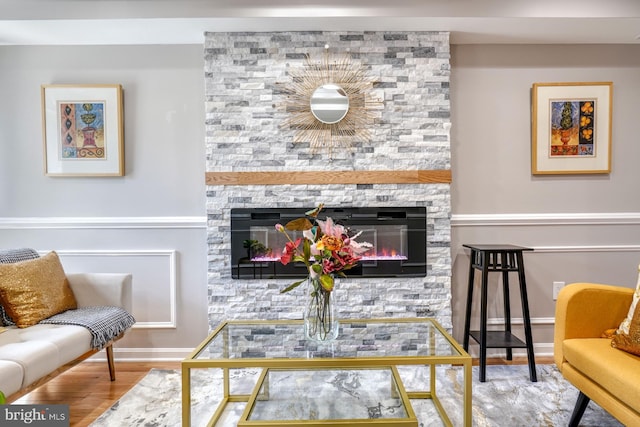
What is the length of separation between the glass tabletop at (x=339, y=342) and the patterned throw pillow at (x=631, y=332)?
2.30 ft

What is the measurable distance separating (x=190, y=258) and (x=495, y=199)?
2.29 metres

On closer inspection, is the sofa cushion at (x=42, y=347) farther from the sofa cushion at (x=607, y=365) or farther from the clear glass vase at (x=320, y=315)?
the sofa cushion at (x=607, y=365)

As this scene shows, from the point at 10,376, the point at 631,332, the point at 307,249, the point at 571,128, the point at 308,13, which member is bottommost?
the point at 10,376

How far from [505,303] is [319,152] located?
1.65 metres

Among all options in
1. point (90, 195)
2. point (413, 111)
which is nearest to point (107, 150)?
point (90, 195)

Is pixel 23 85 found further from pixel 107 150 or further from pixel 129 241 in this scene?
pixel 129 241

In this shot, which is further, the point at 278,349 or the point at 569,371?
the point at 569,371

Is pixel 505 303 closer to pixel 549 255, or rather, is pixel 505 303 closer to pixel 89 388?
pixel 549 255

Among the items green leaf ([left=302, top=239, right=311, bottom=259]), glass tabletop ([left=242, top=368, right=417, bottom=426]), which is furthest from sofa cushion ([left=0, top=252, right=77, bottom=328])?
green leaf ([left=302, top=239, right=311, bottom=259])

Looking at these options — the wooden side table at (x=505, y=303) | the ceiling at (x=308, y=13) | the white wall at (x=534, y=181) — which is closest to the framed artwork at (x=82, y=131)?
the ceiling at (x=308, y=13)

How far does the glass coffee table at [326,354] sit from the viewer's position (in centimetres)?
167

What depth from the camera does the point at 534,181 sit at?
120 inches

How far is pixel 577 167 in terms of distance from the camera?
303cm

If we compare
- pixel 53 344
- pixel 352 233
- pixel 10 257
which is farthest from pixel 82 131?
pixel 352 233
